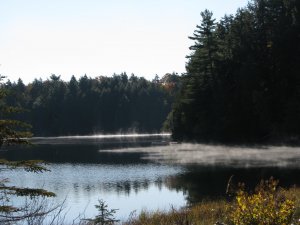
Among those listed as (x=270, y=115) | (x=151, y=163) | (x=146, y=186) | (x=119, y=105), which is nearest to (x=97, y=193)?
(x=146, y=186)

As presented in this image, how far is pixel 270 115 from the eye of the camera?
2339 inches

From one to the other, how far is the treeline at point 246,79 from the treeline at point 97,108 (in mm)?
80357

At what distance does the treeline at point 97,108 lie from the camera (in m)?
156

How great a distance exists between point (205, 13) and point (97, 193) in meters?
50.3

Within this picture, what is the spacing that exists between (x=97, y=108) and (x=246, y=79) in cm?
10234

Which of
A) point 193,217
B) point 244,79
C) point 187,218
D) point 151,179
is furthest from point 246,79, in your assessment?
point 187,218

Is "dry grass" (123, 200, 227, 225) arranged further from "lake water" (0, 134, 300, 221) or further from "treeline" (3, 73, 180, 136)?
"treeline" (3, 73, 180, 136)

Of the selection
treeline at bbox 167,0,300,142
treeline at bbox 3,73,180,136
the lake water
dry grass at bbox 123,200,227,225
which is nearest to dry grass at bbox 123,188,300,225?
dry grass at bbox 123,200,227,225

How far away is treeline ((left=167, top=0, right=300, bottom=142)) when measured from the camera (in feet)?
194

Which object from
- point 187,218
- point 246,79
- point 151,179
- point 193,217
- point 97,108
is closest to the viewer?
point 187,218

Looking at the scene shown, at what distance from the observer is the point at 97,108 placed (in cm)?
15938

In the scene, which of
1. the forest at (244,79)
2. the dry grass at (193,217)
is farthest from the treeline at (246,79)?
the dry grass at (193,217)

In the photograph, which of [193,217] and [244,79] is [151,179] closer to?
[193,217]

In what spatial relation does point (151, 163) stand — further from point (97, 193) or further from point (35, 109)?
point (35, 109)
